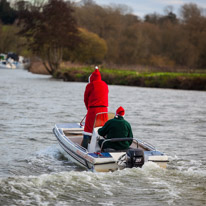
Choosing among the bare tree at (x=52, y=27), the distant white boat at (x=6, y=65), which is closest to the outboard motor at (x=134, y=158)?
the bare tree at (x=52, y=27)

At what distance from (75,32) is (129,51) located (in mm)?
17898

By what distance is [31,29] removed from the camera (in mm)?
44031

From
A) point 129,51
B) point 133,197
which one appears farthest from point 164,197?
point 129,51

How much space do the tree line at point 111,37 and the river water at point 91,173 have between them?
22.2m

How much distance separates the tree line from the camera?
1703 inches

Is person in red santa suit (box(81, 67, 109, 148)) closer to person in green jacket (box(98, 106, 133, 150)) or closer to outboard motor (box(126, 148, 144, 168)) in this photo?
person in green jacket (box(98, 106, 133, 150))

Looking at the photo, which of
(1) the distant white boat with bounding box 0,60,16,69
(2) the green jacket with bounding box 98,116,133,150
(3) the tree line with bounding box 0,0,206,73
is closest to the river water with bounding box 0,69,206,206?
(2) the green jacket with bounding box 98,116,133,150

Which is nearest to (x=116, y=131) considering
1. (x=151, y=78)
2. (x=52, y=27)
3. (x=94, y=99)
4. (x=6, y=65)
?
(x=94, y=99)

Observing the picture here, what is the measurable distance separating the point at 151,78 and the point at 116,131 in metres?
25.3

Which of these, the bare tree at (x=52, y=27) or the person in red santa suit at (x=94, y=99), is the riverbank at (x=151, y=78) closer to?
the bare tree at (x=52, y=27)

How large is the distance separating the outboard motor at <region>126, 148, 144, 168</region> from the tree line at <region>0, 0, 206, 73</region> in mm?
35609

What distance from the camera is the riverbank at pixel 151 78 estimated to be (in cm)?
3116

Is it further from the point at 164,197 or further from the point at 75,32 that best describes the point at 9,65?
the point at 164,197

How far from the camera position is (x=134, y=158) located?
814 cm
